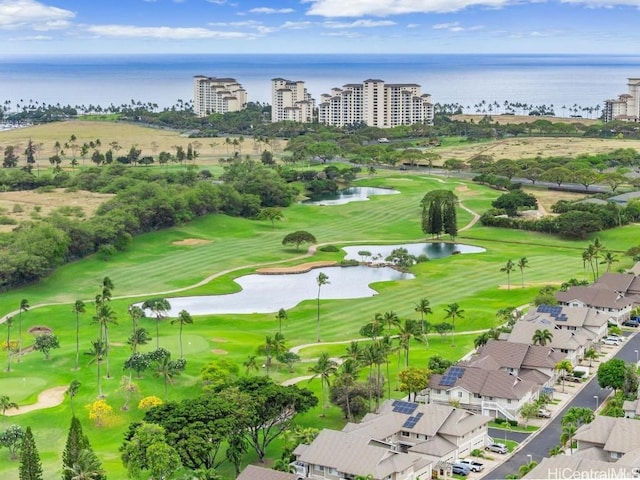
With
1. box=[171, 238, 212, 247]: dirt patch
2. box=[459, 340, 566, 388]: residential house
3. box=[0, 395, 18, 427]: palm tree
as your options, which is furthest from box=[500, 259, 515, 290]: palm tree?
box=[0, 395, 18, 427]: palm tree

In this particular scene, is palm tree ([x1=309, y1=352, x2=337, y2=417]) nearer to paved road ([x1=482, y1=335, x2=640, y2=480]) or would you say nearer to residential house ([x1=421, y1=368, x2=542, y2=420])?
residential house ([x1=421, y1=368, x2=542, y2=420])

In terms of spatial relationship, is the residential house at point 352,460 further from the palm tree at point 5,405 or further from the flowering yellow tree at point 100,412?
the palm tree at point 5,405

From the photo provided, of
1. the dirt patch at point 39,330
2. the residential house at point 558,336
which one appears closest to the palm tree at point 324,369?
the residential house at point 558,336

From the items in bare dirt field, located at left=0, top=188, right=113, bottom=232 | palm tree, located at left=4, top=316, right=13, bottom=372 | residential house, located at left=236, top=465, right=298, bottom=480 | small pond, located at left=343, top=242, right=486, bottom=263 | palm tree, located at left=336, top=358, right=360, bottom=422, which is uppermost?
bare dirt field, located at left=0, top=188, right=113, bottom=232

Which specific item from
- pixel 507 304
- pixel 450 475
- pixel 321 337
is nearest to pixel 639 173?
pixel 507 304

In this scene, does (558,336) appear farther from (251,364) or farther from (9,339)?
(9,339)
